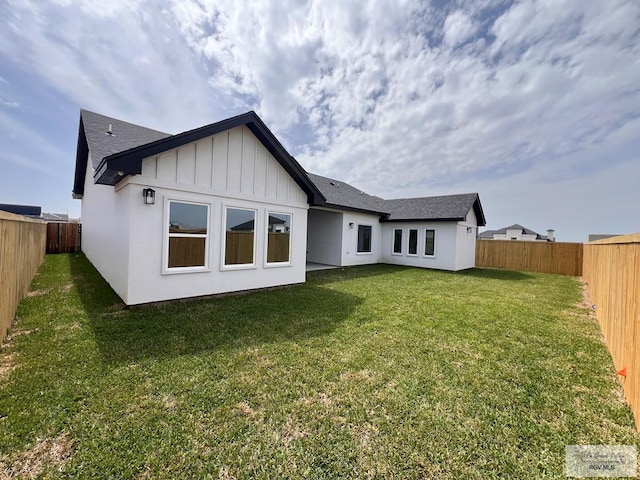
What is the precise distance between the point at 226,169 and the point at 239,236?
191cm

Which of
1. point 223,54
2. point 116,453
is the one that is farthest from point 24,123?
point 116,453

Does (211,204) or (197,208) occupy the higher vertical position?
(211,204)

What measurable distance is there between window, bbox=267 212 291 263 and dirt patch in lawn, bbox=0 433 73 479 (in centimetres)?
630

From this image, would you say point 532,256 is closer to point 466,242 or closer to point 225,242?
point 466,242

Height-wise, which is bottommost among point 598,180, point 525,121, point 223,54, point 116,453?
point 116,453

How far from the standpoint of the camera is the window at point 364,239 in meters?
15.5

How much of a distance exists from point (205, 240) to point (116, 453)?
5.24 m

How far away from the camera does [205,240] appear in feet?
23.0

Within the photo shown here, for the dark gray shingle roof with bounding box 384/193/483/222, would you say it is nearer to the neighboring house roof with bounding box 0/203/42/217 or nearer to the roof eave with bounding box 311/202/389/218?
the roof eave with bounding box 311/202/389/218

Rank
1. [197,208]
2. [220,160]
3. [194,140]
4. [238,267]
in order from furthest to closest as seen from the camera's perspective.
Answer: [238,267] → [220,160] → [197,208] → [194,140]

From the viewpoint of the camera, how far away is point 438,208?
15797 millimetres

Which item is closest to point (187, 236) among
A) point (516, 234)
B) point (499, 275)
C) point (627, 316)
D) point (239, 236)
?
point (239, 236)

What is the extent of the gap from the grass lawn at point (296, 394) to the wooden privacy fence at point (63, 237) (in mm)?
15359

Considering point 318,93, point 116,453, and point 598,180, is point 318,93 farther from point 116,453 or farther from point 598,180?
point 598,180
